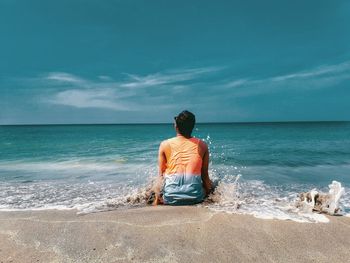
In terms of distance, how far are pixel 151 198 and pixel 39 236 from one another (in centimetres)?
233

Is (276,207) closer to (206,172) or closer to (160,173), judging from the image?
(206,172)

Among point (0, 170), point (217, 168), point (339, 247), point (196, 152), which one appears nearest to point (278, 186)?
point (217, 168)

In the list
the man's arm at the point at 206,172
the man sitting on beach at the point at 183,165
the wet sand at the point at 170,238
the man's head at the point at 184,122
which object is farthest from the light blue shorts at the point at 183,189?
the man's head at the point at 184,122

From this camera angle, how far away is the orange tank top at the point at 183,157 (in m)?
5.19

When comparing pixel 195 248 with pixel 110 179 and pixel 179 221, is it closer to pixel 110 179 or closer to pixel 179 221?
pixel 179 221

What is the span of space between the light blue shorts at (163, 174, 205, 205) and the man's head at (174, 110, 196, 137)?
740 millimetres

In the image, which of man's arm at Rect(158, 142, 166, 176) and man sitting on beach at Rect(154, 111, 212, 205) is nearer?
man sitting on beach at Rect(154, 111, 212, 205)

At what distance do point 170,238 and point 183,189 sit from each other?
4.92ft

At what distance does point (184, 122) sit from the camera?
5332 mm

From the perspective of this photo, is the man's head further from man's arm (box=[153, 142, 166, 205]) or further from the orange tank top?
man's arm (box=[153, 142, 166, 205])

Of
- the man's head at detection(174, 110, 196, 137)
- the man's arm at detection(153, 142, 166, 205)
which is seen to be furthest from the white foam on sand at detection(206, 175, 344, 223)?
the man's head at detection(174, 110, 196, 137)

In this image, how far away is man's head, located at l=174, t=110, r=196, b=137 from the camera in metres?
5.34

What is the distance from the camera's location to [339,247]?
143 inches

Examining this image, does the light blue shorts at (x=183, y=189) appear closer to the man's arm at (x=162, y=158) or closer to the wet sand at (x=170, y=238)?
the man's arm at (x=162, y=158)
